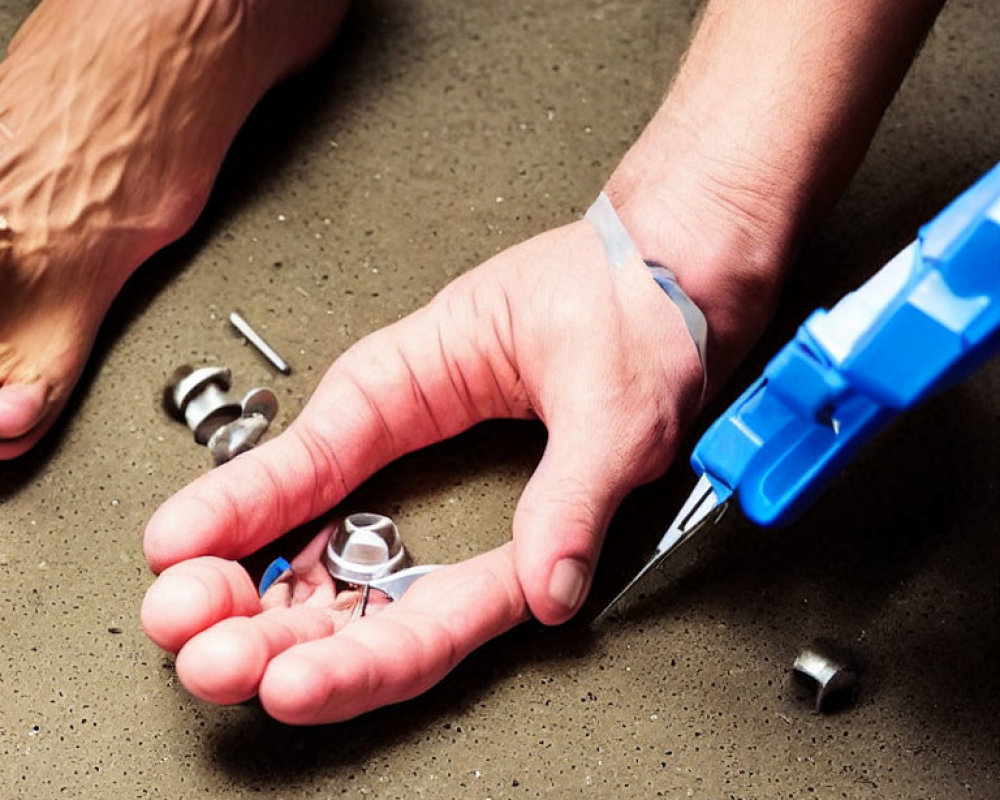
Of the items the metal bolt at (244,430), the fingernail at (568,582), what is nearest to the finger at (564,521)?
the fingernail at (568,582)

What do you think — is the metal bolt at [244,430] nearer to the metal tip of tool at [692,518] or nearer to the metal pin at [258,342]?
the metal pin at [258,342]

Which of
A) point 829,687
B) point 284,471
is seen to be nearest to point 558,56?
point 284,471

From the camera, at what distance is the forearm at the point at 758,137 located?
3.05 feet

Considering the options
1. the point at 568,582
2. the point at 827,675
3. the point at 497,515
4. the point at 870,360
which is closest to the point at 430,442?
the point at 497,515

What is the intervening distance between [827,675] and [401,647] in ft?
1.03

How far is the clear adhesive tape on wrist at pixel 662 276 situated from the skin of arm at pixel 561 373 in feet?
0.03

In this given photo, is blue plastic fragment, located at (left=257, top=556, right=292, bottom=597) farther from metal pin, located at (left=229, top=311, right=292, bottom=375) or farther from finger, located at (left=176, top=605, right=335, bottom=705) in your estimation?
metal pin, located at (left=229, top=311, right=292, bottom=375)

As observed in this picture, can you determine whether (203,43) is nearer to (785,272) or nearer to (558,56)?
(558,56)

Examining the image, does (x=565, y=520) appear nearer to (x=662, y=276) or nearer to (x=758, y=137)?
(x=662, y=276)

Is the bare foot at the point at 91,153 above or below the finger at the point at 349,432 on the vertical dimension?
above

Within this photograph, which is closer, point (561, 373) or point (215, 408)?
point (561, 373)

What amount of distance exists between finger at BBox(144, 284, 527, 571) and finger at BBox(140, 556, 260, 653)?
3 centimetres

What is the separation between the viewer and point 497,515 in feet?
3.27

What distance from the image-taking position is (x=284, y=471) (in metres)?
0.90
